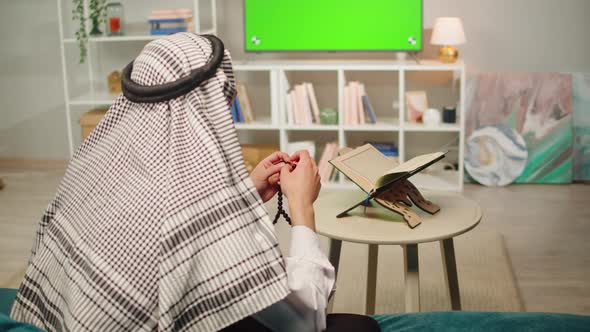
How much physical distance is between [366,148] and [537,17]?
2.44 m

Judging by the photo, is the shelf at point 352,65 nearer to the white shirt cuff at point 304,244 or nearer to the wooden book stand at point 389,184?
the wooden book stand at point 389,184

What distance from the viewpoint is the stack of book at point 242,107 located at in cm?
455

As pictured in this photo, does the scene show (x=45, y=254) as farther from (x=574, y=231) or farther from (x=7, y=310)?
(x=574, y=231)

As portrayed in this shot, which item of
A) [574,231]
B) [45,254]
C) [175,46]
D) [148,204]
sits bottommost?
[574,231]

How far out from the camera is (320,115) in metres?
4.54

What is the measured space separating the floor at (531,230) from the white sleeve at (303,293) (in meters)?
1.59

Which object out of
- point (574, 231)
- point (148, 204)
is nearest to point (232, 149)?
point (148, 204)

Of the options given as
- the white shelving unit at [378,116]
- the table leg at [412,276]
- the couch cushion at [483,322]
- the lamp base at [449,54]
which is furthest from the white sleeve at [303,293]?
the lamp base at [449,54]

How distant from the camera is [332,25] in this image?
4.45 metres

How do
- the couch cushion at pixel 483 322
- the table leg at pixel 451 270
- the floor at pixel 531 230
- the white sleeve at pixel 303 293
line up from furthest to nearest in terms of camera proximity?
the floor at pixel 531 230 → the table leg at pixel 451 270 → the couch cushion at pixel 483 322 → the white sleeve at pixel 303 293

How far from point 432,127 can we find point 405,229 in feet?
7.00

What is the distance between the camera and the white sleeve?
1.38 m

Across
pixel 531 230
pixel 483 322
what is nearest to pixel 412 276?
pixel 483 322

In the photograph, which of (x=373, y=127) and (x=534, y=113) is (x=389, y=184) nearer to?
(x=373, y=127)
